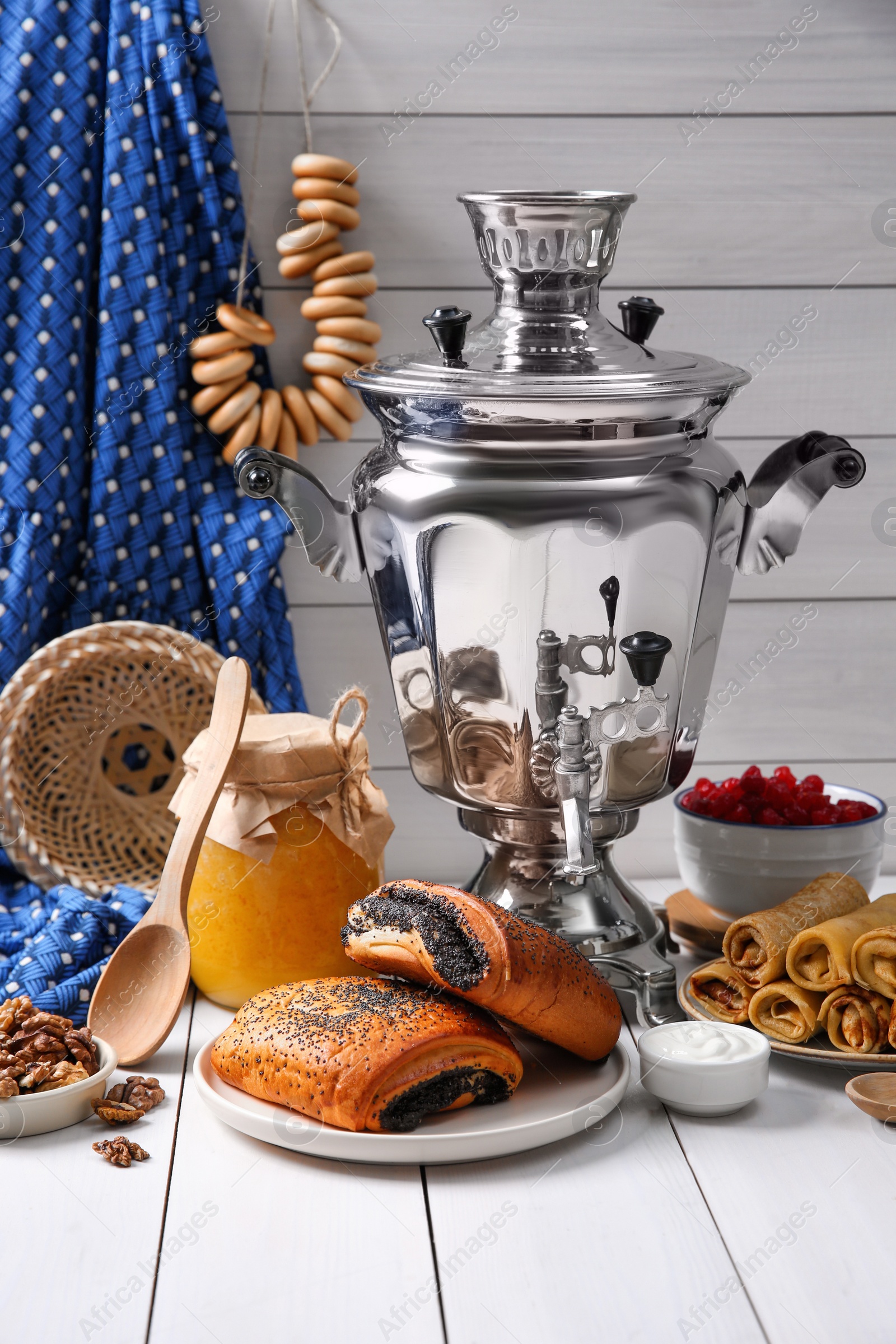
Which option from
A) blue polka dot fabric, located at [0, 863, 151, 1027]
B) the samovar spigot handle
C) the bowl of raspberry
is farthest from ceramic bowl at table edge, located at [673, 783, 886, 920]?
blue polka dot fabric, located at [0, 863, 151, 1027]

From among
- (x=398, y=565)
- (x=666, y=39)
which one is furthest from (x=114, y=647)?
(x=666, y=39)

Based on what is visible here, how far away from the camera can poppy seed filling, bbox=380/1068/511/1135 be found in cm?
83

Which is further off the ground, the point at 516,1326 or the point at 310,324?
the point at 310,324

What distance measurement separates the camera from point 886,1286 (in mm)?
731

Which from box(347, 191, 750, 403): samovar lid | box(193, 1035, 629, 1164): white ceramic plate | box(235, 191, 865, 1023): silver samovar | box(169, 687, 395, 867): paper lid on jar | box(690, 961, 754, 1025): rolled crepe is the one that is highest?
box(347, 191, 750, 403): samovar lid

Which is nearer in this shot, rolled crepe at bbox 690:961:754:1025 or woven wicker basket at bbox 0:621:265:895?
rolled crepe at bbox 690:961:754:1025

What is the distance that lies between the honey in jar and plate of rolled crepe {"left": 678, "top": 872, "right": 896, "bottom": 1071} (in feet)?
0.97

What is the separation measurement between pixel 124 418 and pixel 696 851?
2.18ft

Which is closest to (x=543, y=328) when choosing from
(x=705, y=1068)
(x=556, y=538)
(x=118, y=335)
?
(x=556, y=538)

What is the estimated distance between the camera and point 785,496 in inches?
40.6

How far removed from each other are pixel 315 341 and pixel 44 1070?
28.7 inches

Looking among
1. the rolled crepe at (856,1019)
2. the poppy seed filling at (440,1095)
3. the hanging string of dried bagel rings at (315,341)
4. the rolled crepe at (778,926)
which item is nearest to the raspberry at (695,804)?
the rolled crepe at (778,926)

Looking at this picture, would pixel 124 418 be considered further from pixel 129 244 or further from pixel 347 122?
pixel 347 122

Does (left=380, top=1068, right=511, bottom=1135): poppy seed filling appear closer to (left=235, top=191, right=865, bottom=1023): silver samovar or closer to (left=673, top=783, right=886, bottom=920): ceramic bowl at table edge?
(left=235, top=191, right=865, bottom=1023): silver samovar
